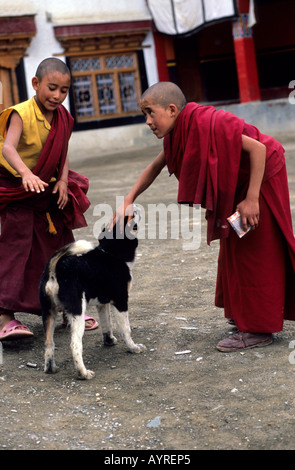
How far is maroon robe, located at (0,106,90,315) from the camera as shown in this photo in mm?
3928

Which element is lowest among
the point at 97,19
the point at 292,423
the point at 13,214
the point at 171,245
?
the point at 292,423

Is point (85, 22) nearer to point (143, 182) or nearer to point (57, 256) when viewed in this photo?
point (143, 182)

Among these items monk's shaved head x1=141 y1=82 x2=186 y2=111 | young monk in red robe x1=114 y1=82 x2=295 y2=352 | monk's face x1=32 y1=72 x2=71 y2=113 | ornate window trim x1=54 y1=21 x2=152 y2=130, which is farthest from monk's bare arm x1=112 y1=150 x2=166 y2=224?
ornate window trim x1=54 y1=21 x2=152 y2=130

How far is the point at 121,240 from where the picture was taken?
3.55m

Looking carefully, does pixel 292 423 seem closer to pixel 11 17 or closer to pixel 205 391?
pixel 205 391

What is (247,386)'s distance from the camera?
122 inches

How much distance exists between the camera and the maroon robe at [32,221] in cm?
393

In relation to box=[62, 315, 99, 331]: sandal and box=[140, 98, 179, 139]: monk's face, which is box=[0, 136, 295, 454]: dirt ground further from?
box=[140, 98, 179, 139]: monk's face

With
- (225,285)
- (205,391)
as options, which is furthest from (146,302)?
(205,391)

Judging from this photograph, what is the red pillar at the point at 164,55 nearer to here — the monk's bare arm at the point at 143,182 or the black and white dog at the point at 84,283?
the monk's bare arm at the point at 143,182

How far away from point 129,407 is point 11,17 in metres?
12.8

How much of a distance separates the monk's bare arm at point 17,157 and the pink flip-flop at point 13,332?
82 cm

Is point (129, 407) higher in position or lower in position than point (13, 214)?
lower

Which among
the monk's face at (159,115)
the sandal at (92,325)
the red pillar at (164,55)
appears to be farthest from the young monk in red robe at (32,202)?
the red pillar at (164,55)
